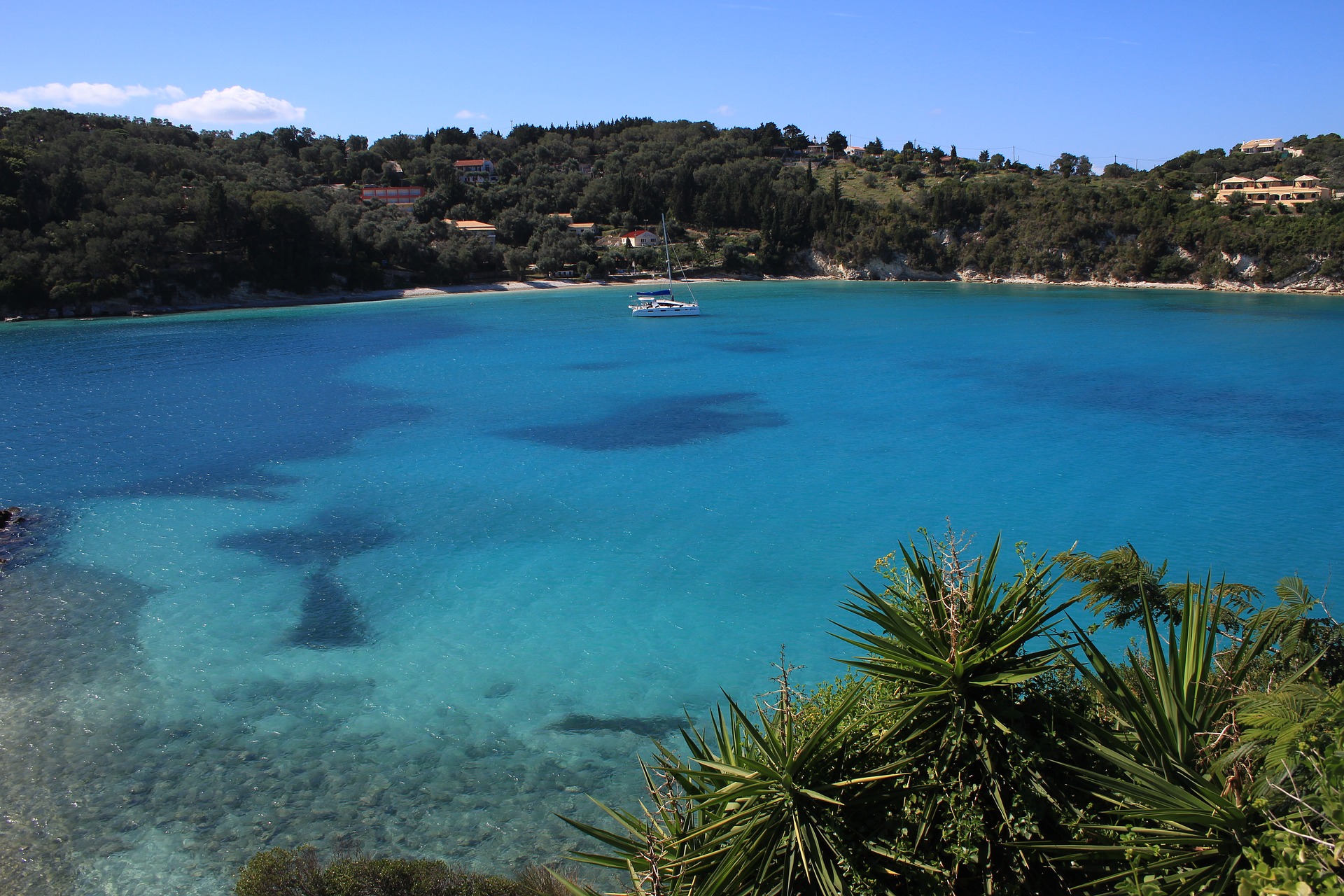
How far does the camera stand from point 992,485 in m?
26.2

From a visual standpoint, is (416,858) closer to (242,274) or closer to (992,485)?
(992,485)

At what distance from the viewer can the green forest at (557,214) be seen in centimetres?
7812

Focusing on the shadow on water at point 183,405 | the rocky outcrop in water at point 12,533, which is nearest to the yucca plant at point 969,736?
the rocky outcrop in water at point 12,533

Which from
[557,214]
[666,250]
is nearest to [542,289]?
[666,250]

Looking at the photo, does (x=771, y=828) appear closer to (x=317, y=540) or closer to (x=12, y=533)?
(x=317, y=540)

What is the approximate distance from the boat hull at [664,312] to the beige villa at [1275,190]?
233ft

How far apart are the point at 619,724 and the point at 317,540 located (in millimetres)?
12323

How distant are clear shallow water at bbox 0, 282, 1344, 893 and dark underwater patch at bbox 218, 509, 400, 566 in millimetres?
126

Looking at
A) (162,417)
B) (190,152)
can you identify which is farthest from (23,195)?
(162,417)

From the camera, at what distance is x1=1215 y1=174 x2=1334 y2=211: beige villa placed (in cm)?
9788

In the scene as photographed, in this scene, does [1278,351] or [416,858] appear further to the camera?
[1278,351]

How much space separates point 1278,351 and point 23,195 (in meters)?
102

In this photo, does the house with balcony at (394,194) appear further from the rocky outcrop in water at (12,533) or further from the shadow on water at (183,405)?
the rocky outcrop in water at (12,533)

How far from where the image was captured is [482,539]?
22.3 metres
